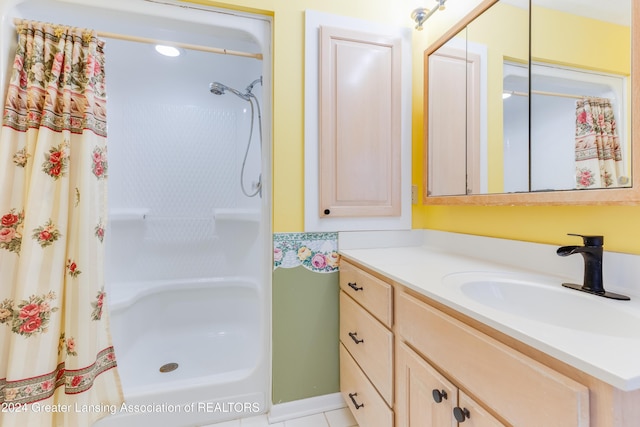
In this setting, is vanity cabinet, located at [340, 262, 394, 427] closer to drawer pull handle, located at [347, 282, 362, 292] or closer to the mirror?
drawer pull handle, located at [347, 282, 362, 292]

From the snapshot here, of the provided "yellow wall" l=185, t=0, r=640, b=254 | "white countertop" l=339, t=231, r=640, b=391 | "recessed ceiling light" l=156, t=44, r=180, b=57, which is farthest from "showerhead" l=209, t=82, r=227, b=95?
"white countertop" l=339, t=231, r=640, b=391

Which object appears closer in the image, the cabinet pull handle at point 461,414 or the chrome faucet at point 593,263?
the cabinet pull handle at point 461,414

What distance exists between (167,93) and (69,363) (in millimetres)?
1967

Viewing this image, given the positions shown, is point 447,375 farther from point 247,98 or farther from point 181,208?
point 181,208

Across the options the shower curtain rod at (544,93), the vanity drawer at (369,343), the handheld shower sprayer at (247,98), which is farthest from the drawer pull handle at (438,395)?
the handheld shower sprayer at (247,98)

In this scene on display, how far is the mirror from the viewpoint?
28.4 inches

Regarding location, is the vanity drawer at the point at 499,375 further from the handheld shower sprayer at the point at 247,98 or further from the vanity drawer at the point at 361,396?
the handheld shower sprayer at the point at 247,98

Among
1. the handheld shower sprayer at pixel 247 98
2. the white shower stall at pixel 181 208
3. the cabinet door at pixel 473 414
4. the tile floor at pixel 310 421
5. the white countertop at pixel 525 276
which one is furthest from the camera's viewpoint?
the handheld shower sprayer at pixel 247 98

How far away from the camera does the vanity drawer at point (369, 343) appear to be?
2.97 feet

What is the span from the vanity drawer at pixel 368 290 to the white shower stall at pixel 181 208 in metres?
0.66

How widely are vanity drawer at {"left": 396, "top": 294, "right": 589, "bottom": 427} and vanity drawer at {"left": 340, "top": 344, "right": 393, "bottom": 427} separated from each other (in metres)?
0.36

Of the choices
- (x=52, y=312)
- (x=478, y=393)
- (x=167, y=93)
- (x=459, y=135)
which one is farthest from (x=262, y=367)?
(x=167, y=93)

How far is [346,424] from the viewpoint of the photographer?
125 centimetres

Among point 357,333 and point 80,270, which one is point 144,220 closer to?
point 80,270
